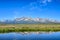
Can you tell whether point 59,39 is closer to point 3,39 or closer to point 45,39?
point 45,39

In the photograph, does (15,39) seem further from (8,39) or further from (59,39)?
(59,39)

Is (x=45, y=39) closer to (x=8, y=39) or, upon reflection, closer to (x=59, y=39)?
(x=59, y=39)

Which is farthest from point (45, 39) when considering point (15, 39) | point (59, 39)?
point (15, 39)

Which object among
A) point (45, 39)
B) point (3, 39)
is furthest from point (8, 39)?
point (45, 39)

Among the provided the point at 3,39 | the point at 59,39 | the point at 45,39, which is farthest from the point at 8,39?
the point at 59,39

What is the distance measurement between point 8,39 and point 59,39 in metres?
9.45

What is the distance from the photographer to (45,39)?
123ft

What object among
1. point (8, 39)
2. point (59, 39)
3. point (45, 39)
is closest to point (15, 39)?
point (8, 39)

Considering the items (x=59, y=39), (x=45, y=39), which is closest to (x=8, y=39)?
(x=45, y=39)

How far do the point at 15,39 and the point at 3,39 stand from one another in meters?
2.29

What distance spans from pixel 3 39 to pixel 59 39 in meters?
10.3

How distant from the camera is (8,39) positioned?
3728cm

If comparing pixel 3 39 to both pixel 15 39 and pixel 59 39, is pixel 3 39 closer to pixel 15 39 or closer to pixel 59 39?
pixel 15 39

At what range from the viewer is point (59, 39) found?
3691 cm
